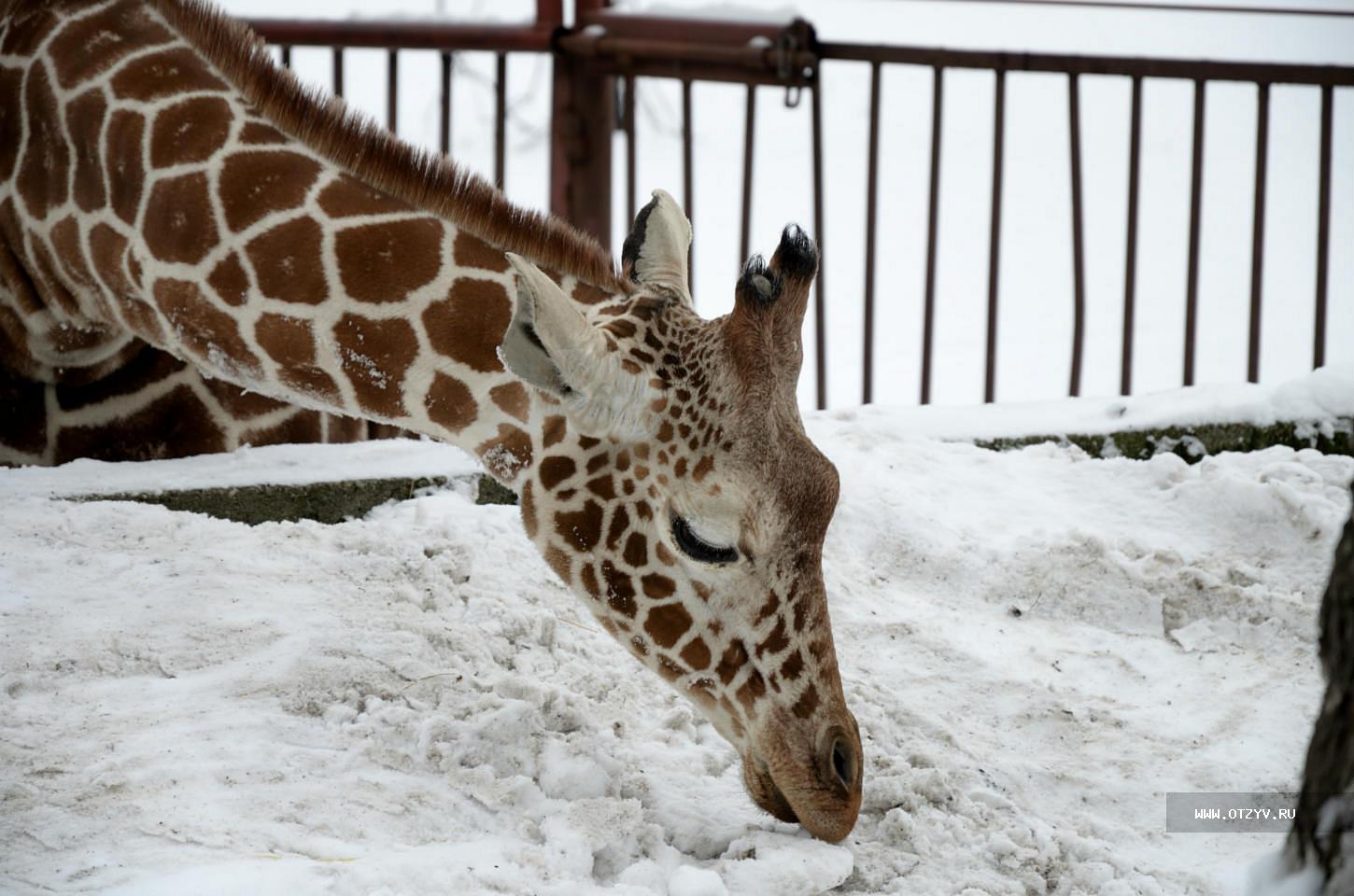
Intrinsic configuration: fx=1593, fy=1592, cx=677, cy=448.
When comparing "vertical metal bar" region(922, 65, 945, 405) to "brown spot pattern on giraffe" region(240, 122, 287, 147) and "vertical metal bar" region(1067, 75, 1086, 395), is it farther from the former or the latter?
"brown spot pattern on giraffe" region(240, 122, 287, 147)

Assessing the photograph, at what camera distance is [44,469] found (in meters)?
4.41

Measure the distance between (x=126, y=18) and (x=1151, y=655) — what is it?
3327 millimetres

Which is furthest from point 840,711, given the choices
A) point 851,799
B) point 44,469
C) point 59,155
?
point 59,155

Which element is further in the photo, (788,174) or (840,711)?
(788,174)

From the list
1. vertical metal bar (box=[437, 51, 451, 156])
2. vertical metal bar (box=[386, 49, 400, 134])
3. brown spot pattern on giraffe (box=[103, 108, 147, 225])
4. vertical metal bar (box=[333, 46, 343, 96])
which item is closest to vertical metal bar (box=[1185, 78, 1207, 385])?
vertical metal bar (box=[437, 51, 451, 156])

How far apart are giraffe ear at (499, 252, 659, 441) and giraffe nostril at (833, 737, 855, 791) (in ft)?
2.47

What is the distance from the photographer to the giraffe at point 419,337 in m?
3.27

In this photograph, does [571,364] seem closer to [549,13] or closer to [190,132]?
[190,132]

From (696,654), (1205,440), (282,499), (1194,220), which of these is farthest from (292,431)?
(1194,220)

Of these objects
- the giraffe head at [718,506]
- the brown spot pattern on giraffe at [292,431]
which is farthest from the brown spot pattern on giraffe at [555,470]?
the brown spot pattern on giraffe at [292,431]

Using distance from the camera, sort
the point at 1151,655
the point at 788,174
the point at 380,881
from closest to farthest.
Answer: the point at 380,881
the point at 1151,655
the point at 788,174

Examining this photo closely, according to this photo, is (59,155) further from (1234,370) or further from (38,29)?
(1234,370)

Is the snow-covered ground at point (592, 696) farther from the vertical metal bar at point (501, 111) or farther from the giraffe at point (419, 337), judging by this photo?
the vertical metal bar at point (501, 111)

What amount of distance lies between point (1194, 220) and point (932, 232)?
1.09m
